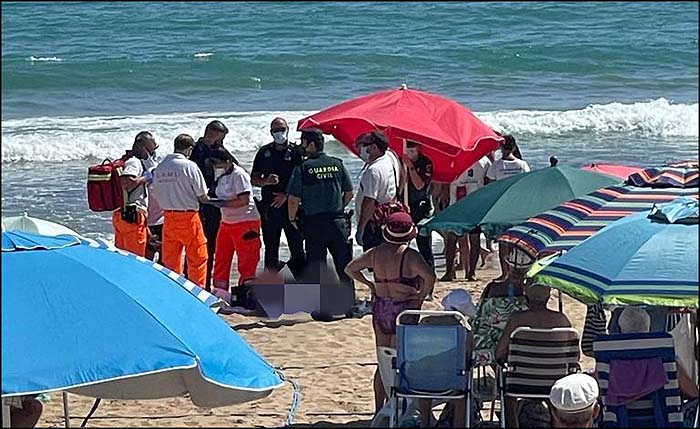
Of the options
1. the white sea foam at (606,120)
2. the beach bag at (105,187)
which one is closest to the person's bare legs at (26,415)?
the beach bag at (105,187)

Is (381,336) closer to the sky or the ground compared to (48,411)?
closer to the sky

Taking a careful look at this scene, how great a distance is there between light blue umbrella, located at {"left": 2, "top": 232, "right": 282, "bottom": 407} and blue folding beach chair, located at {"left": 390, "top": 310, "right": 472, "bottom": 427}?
1099 mm

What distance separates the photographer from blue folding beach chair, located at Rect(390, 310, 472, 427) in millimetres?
5699

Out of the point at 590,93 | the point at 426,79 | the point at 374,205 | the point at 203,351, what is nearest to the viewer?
the point at 203,351

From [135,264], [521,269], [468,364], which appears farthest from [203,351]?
[521,269]

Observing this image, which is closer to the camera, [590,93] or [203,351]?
[203,351]

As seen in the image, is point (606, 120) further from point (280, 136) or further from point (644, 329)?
point (644, 329)

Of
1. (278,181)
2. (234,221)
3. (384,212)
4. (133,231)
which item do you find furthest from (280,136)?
(384,212)

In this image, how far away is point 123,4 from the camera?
36.8 metres

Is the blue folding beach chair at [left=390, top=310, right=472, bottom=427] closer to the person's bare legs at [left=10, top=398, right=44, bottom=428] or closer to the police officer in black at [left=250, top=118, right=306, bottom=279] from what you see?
the person's bare legs at [left=10, top=398, right=44, bottom=428]

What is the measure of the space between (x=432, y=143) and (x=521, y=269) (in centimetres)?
278

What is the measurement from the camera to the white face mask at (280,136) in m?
9.12

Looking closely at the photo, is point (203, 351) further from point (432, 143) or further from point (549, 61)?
point (549, 61)

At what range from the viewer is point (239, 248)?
366 inches
